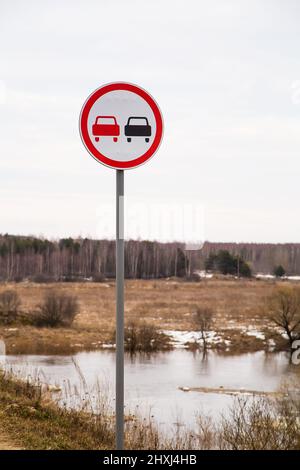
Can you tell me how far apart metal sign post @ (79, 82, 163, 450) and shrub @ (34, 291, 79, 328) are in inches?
620

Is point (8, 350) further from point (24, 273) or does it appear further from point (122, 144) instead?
point (122, 144)

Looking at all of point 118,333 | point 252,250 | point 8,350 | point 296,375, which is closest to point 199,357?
point 296,375

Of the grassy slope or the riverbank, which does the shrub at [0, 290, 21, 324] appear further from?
the grassy slope

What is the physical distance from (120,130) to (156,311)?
56.5 feet

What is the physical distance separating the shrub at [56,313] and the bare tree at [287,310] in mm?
5686

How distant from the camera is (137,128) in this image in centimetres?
270

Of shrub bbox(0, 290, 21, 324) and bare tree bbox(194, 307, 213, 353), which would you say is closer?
bare tree bbox(194, 307, 213, 353)

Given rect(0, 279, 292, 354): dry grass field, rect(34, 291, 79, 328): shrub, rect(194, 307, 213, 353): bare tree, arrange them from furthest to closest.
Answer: rect(34, 291, 79, 328): shrub, rect(194, 307, 213, 353): bare tree, rect(0, 279, 292, 354): dry grass field

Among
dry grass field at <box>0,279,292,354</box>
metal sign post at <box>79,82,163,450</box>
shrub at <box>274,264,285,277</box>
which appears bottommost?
dry grass field at <box>0,279,292,354</box>

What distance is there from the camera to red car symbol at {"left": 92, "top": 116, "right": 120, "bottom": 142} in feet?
8.79

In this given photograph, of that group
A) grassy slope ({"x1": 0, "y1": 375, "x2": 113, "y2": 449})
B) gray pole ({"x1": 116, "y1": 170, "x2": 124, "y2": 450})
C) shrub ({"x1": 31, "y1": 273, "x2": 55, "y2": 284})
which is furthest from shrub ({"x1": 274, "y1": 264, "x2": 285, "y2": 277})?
gray pole ({"x1": 116, "y1": 170, "x2": 124, "y2": 450})

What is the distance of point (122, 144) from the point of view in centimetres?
270

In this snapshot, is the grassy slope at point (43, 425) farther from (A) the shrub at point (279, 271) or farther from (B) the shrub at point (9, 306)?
(A) the shrub at point (279, 271)
